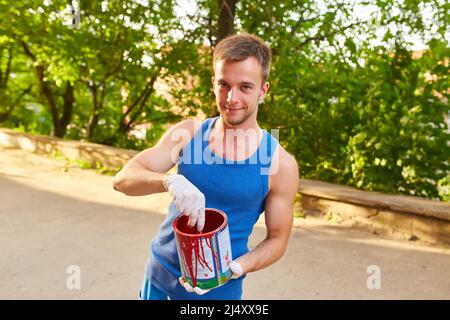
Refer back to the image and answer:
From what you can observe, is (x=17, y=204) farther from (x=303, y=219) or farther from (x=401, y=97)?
(x=401, y=97)

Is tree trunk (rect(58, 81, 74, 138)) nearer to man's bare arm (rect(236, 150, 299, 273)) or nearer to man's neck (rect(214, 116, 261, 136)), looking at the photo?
man's neck (rect(214, 116, 261, 136))

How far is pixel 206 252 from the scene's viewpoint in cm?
150

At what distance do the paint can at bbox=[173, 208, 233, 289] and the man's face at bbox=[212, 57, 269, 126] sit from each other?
43 cm

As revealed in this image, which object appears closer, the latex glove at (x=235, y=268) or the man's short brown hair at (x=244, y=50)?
the latex glove at (x=235, y=268)

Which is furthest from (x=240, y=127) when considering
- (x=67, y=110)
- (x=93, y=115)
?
(x=67, y=110)

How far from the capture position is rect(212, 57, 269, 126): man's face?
173 centimetres

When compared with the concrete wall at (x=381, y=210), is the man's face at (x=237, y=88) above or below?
above

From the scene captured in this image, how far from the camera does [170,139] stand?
1.92m

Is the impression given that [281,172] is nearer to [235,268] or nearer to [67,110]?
[235,268]

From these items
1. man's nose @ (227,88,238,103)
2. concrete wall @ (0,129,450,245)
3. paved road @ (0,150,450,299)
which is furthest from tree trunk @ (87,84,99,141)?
man's nose @ (227,88,238,103)

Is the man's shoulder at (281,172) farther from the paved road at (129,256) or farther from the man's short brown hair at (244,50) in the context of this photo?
the paved road at (129,256)

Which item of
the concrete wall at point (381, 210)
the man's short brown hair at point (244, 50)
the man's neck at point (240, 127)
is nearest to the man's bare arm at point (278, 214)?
the man's neck at point (240, 127)

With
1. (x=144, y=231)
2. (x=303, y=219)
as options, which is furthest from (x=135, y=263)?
(x=303, y=219)

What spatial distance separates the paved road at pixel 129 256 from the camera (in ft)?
11.8
